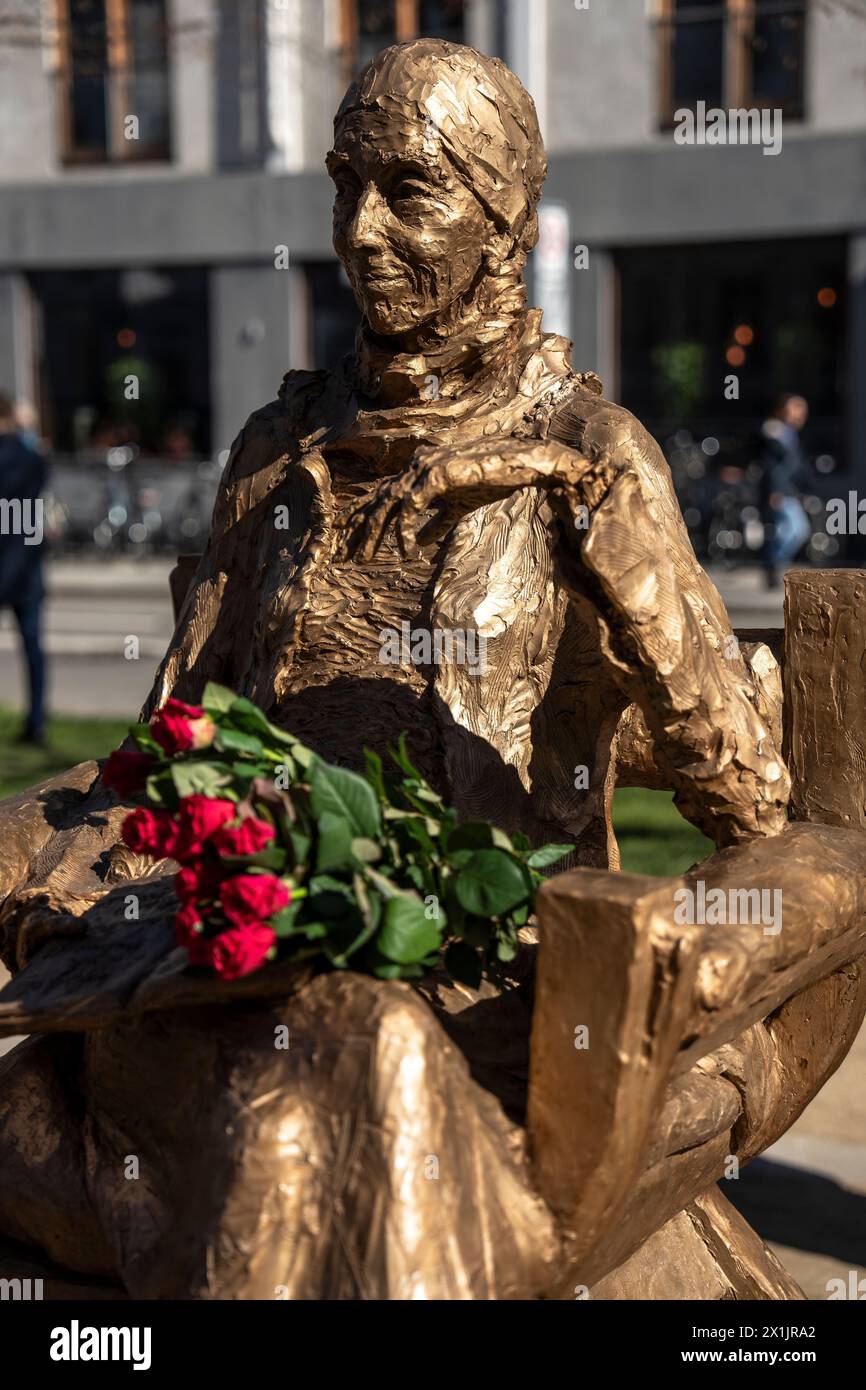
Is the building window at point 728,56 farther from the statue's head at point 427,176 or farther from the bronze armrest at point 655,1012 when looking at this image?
the bronze armrest at point 655,1012

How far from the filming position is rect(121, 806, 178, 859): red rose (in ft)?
7.00

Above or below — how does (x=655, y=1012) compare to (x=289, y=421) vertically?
below

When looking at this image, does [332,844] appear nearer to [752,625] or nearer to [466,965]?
[466,965]

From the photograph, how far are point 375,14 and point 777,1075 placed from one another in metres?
15.5

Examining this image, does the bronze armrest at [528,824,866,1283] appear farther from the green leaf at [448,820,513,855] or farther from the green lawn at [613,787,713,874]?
the green lawn at [613,787,713,874]

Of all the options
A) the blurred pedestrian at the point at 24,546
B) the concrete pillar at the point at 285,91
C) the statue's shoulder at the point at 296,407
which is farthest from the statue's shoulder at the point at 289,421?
the concrete pillar at the point at 285,91

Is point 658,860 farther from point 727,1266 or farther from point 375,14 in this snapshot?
point 375,14

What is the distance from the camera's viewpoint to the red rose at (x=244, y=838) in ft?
6.82

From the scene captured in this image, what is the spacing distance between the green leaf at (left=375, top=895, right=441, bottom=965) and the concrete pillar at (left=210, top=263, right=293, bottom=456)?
51.7 ft

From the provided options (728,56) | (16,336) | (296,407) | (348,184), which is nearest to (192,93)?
(16,336)

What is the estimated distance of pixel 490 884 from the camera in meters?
A: 2.21

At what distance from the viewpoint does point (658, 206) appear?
53.8 feet

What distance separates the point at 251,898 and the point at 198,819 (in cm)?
13

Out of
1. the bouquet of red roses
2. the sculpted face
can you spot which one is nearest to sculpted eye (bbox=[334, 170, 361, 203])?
the sculpted face
